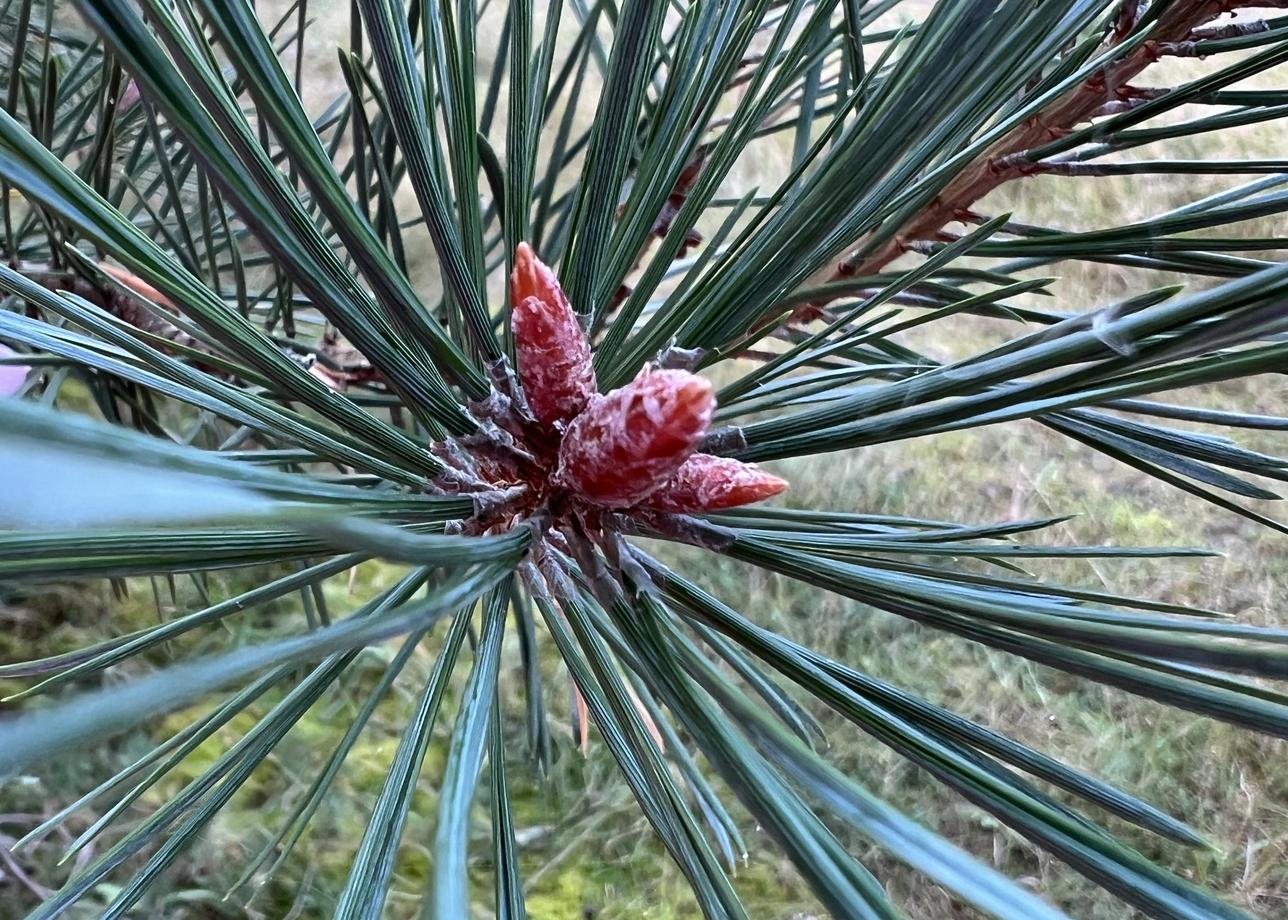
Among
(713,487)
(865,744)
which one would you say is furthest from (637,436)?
(865,744)

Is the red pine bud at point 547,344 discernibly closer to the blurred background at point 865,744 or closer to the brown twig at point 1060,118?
the brown twig at point 1060,118

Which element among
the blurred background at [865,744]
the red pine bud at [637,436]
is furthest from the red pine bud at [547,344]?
the blurred background at [865,744]

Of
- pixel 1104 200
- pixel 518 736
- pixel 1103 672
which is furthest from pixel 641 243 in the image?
pixel 1104 200

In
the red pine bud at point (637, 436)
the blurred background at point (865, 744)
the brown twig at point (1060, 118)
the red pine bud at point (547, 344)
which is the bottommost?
the blurred background at point (865, 744)

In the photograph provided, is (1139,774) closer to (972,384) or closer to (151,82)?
(972,384)

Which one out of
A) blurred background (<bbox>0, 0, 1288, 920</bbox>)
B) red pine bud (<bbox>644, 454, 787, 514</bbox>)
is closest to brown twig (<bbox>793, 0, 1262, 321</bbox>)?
red pine bud (<bbox>644, 454, 787, 514</bbox>)
